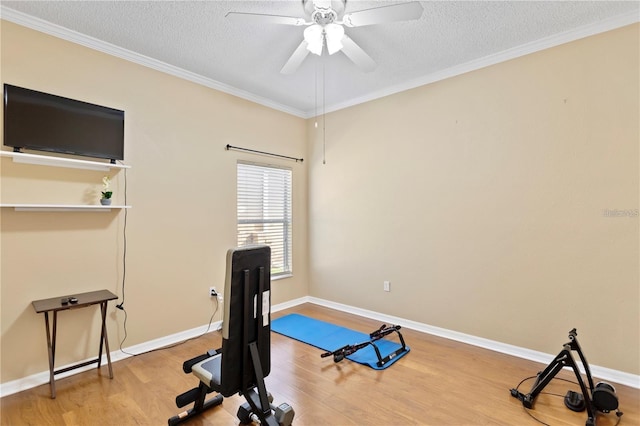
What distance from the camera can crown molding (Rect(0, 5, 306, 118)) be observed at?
7.97 ft

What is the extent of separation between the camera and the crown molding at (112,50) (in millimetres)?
2430

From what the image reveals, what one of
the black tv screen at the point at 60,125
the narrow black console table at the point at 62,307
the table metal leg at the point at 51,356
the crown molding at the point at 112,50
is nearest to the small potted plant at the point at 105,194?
the black tv screen at the point at 60,125

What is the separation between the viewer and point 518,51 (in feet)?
9.68

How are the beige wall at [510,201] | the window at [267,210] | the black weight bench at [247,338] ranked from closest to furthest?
the black weight bench at [247,338] < the beige wall at [510,201] < the window at [267,210]

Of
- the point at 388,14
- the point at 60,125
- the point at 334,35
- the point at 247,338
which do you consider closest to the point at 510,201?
the point at 388,14

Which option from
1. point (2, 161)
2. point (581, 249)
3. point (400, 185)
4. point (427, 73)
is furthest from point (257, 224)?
point (581, 249)

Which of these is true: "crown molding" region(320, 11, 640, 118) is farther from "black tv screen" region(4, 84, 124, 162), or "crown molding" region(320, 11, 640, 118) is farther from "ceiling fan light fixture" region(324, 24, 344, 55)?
"black tv screen" region(4, 84, 124, 162)

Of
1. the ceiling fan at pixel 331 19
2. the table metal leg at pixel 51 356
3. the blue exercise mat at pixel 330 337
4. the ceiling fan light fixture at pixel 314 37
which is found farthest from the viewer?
the blue exercise mat at pixel 330 337

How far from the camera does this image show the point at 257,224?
4.23 m

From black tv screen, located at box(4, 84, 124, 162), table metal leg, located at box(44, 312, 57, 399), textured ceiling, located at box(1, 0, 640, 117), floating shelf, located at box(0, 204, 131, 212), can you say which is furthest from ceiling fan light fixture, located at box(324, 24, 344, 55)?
table metal leg, located at box(44, 312, 57, 399)

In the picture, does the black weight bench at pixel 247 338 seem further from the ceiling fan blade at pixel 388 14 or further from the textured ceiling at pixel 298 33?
the textured ceiling at pixel 298 33

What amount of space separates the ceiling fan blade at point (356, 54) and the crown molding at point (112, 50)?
1849mm

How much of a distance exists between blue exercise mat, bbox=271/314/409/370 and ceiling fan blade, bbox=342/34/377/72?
2555mm

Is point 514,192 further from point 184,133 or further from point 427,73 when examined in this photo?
point 184,133
